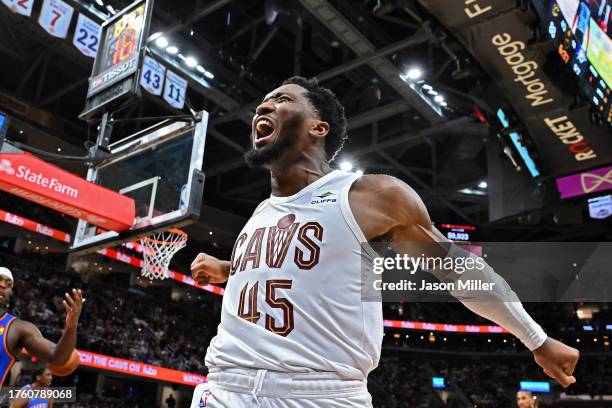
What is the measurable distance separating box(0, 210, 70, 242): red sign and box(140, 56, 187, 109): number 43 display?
27.9ft

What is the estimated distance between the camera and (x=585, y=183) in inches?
322

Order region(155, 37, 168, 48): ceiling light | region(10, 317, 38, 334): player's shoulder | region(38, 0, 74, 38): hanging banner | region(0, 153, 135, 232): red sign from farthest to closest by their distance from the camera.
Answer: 1. region(155, 37, 168, 48): ceiling light
2. region(38, 0, 74, 38): hanging banner
3. region(0, 153, 135, 232): red sign
4. region(10, 317, 38, 334): player's shoulder

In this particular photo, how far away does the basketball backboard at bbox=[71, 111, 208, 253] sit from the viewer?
238 inches

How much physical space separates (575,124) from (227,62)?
27.5 ft

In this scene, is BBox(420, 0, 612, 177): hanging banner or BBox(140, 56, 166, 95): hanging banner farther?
BBox(140, 56, 166, 95): hanging banner

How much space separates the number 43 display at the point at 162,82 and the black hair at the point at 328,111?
29.4ft

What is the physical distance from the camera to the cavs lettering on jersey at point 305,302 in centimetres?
178

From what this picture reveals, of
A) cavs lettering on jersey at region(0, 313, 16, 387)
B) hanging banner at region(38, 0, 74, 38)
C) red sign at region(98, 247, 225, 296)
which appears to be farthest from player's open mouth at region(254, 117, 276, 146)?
red sign at region(98, 247, 225, 296)

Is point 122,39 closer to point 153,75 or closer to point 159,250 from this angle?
point 159,250

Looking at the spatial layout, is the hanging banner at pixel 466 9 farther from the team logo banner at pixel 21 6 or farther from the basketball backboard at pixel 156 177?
the team logo banner at pixel 21 6

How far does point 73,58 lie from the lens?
1482cm

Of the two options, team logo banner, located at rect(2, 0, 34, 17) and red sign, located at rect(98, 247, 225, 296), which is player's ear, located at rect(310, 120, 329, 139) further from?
red sign, located at rect(98, 247, 225, 296)

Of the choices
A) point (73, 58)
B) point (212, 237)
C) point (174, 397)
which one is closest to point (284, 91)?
point (73, 58)

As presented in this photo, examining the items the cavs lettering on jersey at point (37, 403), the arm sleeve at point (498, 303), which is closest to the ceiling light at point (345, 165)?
the cavs lettering on jersey at point (37, 403)
